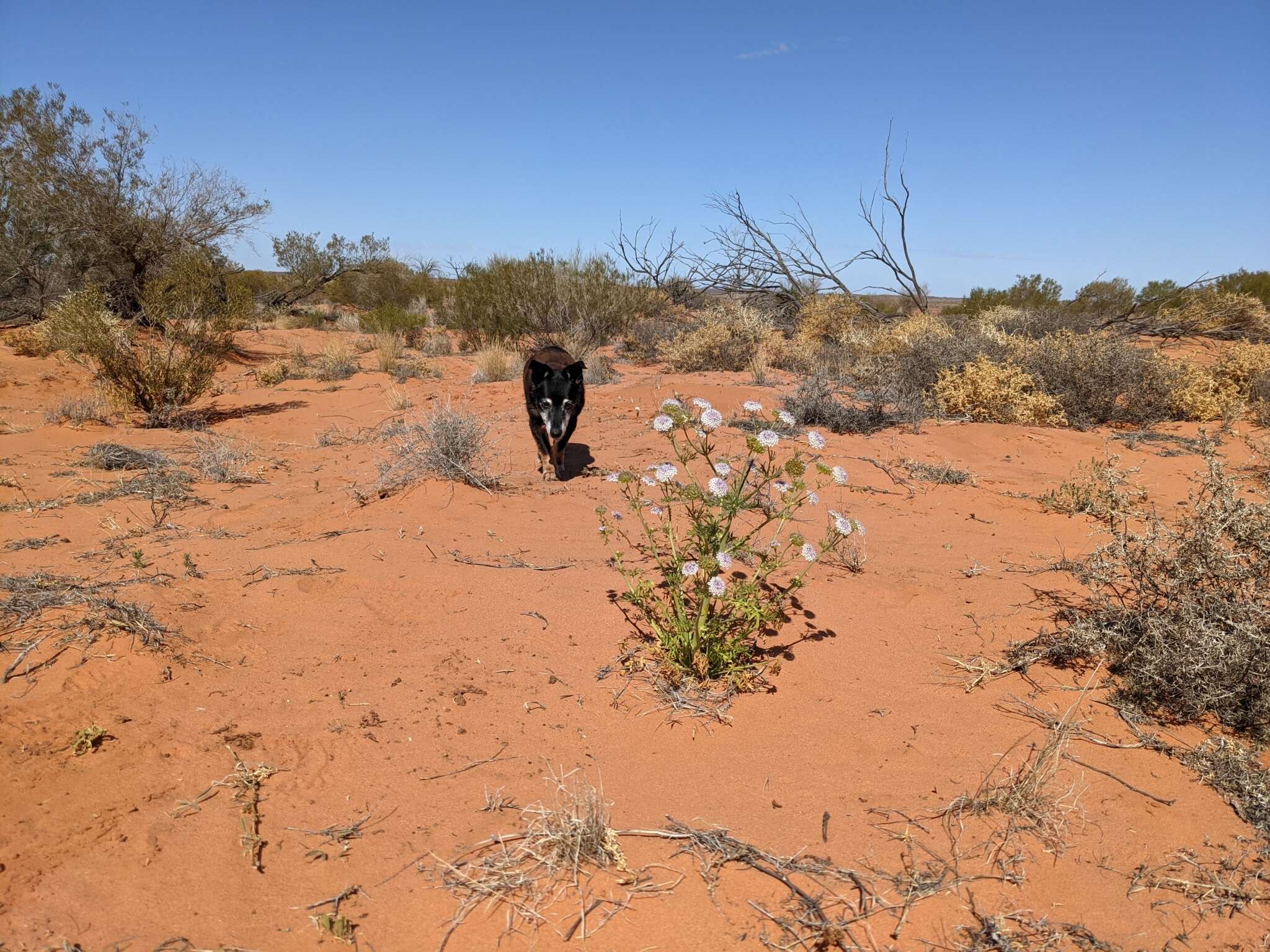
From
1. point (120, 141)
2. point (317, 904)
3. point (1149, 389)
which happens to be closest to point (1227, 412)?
point (1149, 389)

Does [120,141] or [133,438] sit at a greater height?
[120,141]

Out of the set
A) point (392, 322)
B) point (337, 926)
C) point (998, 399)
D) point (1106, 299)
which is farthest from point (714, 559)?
point (1106, 299)

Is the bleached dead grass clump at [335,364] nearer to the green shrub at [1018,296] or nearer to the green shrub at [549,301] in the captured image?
the green shrub at [549,301]

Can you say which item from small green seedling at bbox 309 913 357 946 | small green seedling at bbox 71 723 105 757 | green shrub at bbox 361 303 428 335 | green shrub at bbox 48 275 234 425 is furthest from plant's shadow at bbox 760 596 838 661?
green shrub at bbox 361 303 428 335

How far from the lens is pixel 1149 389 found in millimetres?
10375

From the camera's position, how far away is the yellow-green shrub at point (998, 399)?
983cm

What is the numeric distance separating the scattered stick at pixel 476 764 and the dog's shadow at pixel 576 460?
4357 millimetres

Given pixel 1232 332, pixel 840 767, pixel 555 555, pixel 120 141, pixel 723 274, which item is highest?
pixel 120 141

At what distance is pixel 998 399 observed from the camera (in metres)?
9.88

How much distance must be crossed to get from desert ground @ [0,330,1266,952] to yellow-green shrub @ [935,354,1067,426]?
460 cm

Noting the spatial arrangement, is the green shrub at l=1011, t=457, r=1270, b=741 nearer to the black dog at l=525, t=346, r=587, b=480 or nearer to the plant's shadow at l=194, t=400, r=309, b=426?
the black dog at l=525, t=346, r=587, b=480

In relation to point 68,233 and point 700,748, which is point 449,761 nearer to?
point 700,748

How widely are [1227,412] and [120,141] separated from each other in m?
23.1

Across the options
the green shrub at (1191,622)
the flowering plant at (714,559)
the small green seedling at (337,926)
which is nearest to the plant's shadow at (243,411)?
the flowering plant at (714,559)
